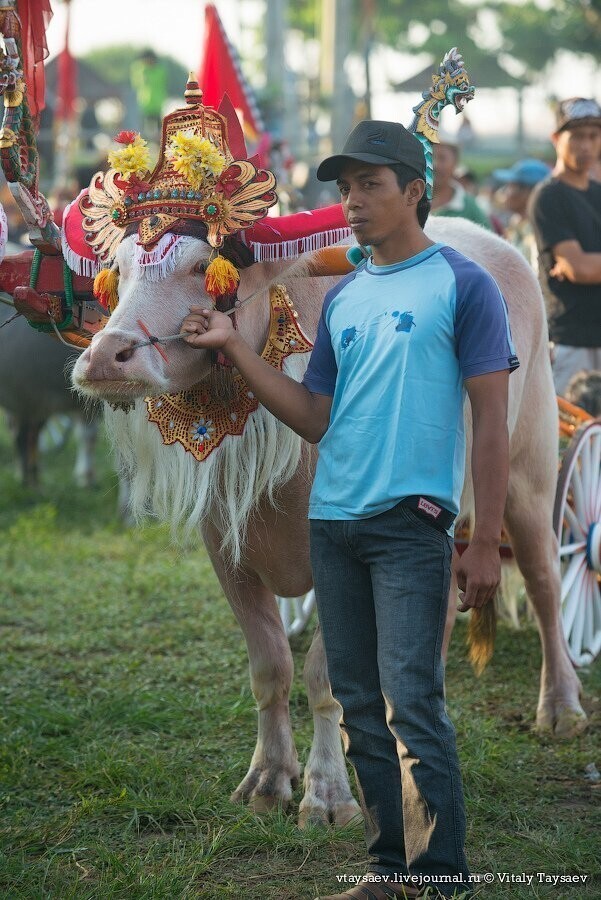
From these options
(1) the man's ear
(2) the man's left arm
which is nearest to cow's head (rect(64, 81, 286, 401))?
(1) the man's ear

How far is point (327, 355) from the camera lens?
289 centimetres

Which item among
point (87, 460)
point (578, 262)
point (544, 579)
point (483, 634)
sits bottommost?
point (87, 460)

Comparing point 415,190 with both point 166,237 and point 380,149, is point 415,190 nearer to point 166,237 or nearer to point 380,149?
point 380,149

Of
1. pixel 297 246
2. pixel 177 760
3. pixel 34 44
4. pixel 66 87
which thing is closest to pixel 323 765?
pixel 177 760

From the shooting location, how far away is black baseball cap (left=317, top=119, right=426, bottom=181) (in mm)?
2662

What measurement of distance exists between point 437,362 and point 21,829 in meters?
1.98

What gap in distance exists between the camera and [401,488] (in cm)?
262

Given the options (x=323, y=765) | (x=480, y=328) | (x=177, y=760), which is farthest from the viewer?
(x=177, y=760)

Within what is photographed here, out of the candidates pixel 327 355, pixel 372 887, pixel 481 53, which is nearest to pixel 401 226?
pixel 327 355

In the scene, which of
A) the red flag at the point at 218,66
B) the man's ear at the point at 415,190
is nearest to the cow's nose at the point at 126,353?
the man's ear at the point at 415,190

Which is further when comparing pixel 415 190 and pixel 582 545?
pixel 582 545

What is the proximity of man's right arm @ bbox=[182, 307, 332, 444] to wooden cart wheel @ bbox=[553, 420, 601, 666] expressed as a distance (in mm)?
2195

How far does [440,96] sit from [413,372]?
114 centimetres

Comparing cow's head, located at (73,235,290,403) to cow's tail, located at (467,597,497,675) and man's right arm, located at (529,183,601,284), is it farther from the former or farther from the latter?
man's right arm, located at (529,183,601,284)
